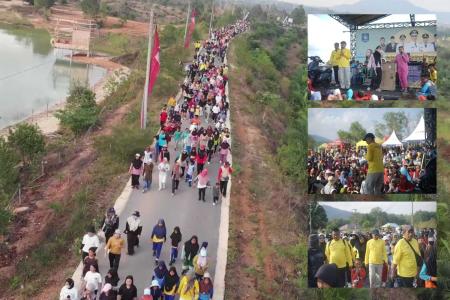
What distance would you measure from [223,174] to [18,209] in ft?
20.8

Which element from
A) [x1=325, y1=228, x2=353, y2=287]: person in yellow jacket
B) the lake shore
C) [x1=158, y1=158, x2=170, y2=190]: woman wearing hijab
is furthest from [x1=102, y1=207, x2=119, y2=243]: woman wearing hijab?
the lake shore

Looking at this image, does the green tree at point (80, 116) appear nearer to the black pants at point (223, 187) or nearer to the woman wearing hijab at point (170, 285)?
the black pants at point (223, 187)

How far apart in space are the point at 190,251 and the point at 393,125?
5.42 metres

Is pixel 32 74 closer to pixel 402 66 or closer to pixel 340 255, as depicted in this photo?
pixel 402 66

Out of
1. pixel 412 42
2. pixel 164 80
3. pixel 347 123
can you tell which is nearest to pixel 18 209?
pixel 347 123

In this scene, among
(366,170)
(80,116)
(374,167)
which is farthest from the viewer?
(80,116)

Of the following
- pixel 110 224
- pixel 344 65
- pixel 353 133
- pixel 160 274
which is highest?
pixel 344 65

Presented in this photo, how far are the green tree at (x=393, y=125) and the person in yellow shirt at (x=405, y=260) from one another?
252 centimetres

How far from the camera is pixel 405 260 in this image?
11125 millimetres

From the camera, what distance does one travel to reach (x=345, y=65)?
14.0m

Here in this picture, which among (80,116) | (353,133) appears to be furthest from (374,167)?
(80,116)

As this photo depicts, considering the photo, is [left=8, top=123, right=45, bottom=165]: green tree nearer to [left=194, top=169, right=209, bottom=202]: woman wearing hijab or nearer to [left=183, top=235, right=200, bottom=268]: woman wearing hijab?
[left=194, top=169, right=209, bottom=202]: woman wearing hijab

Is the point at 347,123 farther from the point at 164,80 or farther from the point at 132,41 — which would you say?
the point at 132,41

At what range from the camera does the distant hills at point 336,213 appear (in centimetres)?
1202
